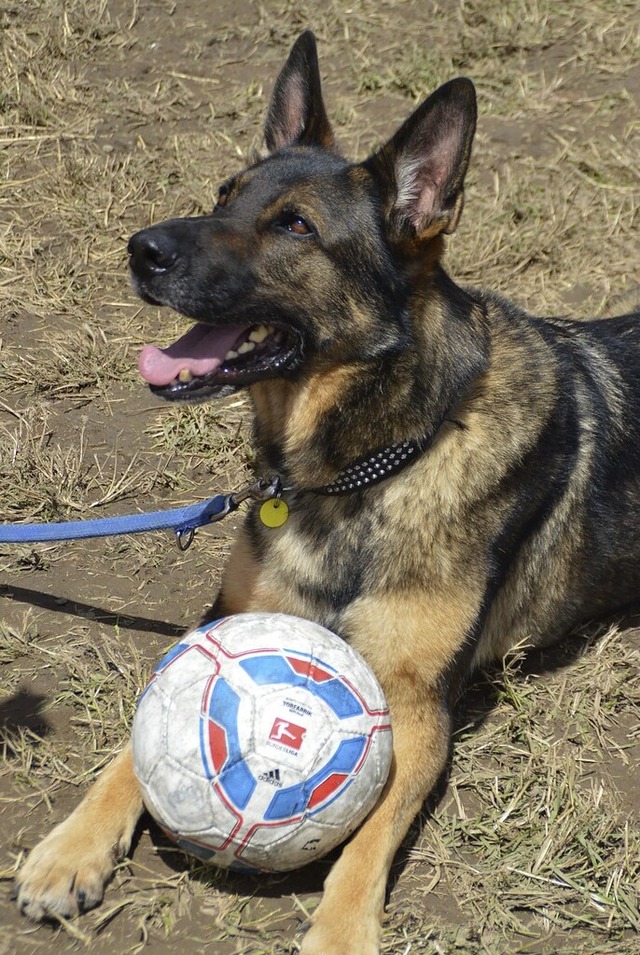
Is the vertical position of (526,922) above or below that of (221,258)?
below

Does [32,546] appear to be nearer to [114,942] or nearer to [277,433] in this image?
[277,433]

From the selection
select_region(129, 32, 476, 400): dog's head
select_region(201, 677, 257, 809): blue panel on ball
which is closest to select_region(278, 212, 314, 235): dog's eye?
select_region(129, 32, 476, 400): dog's head

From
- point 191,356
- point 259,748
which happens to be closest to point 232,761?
point 259,748

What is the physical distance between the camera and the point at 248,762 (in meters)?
3.14

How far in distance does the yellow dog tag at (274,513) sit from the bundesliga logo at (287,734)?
1119 millimetres

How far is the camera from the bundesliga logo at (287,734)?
3176mm

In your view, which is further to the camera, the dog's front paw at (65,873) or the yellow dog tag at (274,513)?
the yellow dog tag at (274,513)

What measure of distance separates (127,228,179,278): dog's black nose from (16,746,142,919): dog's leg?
Result: 1.80 metres

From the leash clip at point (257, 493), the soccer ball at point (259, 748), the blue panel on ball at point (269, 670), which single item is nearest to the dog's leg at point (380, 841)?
the soccer ball at point (259, 748)

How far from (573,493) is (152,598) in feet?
6.63

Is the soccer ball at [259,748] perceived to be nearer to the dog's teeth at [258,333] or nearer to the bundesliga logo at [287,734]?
→ the bundesliga logo at [287,734]

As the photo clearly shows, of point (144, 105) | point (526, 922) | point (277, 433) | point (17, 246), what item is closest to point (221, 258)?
point (277, 433)

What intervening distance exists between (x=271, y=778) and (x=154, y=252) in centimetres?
186

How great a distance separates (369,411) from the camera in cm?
382
